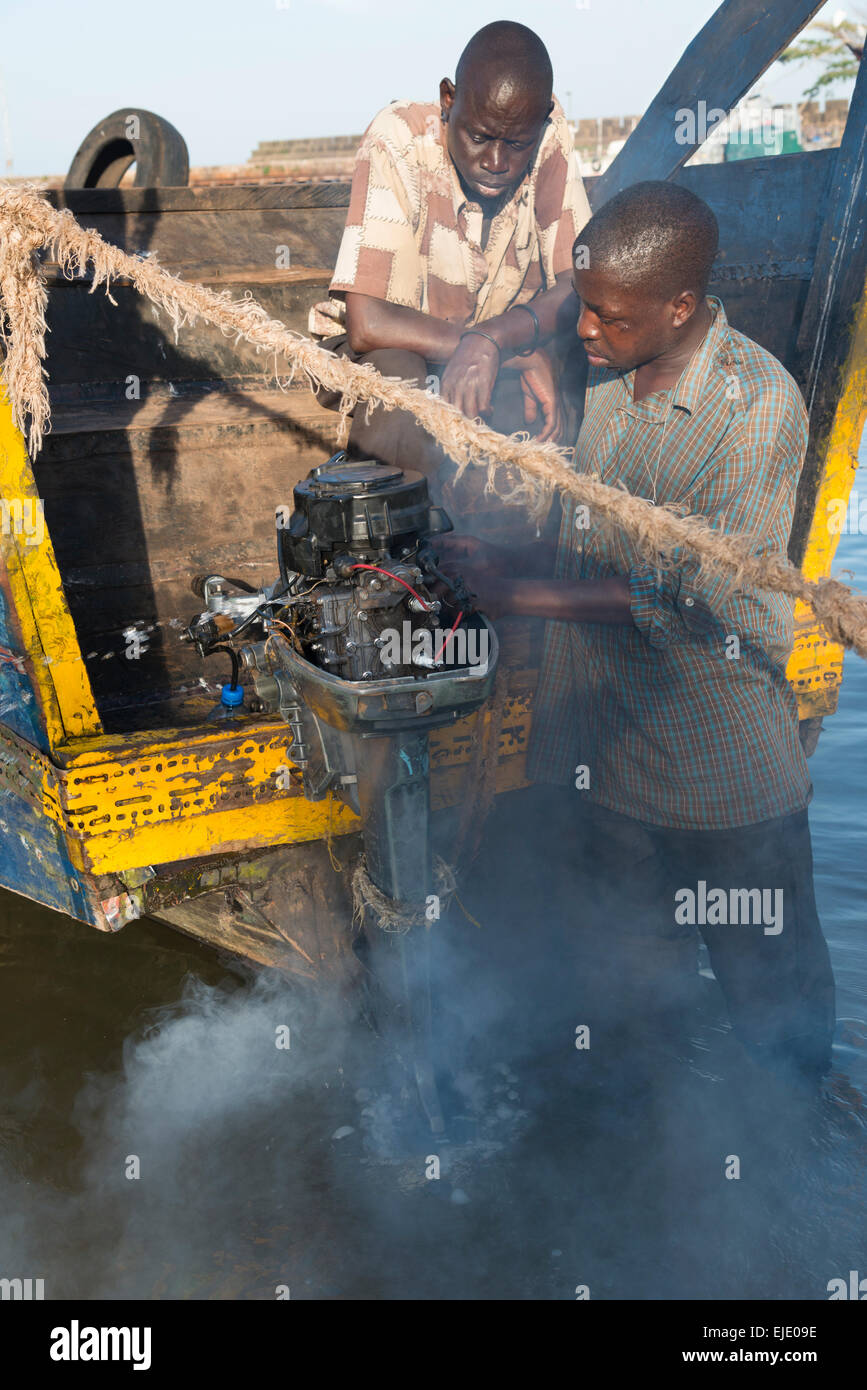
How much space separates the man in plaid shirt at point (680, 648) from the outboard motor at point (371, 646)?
211 millimetres

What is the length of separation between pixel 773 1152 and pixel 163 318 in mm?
3371

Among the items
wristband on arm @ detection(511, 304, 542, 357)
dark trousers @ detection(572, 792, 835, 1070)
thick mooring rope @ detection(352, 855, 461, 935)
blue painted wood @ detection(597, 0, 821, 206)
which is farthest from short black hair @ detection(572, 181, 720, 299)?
blue painted wood @ detection(597, 0, 821, 206)

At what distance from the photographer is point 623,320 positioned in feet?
7.07

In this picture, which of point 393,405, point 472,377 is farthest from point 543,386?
point 393,405

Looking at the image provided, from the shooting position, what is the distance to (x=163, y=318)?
3.81 metres

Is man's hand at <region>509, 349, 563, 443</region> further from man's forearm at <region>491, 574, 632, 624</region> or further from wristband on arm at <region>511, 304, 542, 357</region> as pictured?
man's forearm at <region>491, 574, 632, 624</region>

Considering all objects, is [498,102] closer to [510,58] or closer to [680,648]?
[510,58]

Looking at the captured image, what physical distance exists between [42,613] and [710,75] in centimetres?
291

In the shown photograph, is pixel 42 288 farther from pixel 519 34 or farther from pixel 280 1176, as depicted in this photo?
Answer: pixel 280 1176

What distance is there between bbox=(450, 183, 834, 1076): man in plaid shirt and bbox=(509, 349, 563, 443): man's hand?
0.52ft

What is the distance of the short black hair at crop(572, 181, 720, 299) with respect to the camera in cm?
209

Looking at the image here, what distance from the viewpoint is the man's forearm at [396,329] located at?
8.23 ft
